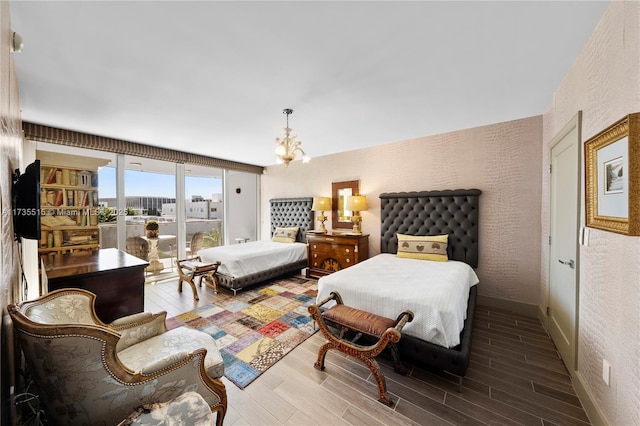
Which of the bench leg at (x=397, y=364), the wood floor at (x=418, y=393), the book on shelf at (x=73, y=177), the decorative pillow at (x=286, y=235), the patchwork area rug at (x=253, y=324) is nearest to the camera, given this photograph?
the wood floor at (x=418, y=393)

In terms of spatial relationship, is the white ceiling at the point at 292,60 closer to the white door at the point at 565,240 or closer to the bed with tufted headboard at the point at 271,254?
the white door at the point at 565,240

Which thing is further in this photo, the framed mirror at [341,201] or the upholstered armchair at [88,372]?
the framed mirror at [341,201]

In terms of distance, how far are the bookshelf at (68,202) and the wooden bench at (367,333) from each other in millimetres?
3609

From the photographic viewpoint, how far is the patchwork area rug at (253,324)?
2.17 m

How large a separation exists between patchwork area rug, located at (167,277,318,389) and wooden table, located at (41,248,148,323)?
86cm

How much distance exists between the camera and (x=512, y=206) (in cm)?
318

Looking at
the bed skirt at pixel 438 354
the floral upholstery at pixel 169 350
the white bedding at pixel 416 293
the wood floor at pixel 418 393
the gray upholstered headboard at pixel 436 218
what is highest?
the gray upholstered headboard at pixel 436 218

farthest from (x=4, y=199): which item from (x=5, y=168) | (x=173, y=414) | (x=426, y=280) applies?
(x=426, y=280)

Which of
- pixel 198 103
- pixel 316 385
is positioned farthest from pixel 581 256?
pixel 198 103

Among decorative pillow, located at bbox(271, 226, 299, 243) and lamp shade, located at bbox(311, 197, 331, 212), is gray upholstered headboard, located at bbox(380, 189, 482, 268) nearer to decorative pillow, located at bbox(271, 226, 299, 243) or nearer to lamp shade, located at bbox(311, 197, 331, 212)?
lamp shade, located at bbox(311, 197, 331, 212)

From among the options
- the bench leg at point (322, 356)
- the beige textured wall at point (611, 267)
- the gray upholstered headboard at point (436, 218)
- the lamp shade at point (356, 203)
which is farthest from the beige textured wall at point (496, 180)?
the bench leg at point (322, 356)

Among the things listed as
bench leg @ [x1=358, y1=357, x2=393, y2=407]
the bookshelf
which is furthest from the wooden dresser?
the bookshelf

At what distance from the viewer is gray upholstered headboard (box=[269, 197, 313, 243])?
527cm

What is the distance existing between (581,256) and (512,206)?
1507 mm
